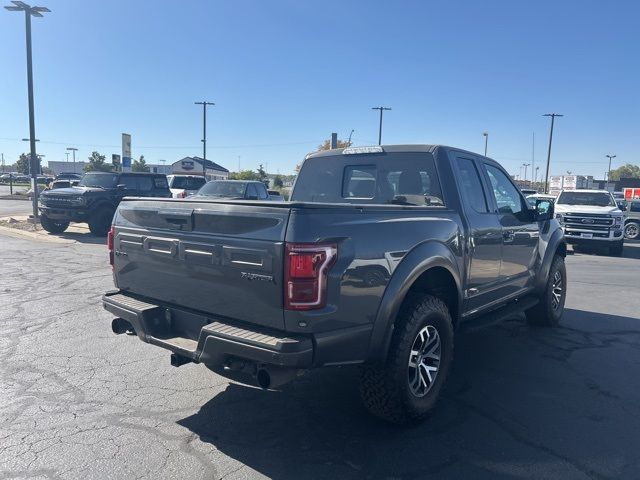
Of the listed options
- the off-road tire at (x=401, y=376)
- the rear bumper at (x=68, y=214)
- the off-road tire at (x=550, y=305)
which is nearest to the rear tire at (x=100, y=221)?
the rear bumper at (x=68, y=214)

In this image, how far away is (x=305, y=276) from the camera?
9.45 feet

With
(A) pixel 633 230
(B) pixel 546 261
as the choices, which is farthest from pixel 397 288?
(A) pixel 633 230

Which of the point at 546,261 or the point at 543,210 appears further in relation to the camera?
the point at 546,261

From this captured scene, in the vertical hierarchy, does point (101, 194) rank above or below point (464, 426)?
above

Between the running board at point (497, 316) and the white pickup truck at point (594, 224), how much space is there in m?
10.5

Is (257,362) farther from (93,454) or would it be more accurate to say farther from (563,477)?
(563,477)

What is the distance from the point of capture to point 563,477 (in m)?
3.06

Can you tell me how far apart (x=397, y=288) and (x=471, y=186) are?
5.96ft

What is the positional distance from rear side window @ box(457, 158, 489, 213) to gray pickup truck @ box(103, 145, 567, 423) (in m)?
0.02

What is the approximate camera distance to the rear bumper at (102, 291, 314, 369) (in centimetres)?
288

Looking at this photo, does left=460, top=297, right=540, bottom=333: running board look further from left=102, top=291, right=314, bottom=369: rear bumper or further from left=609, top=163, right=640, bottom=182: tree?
left=609, top=163, right=640, bottom=182: tree

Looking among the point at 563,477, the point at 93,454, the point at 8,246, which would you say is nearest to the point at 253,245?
the point at 93,454

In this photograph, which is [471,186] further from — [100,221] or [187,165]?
[187,165]

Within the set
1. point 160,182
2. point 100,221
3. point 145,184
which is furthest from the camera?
point 160,182
